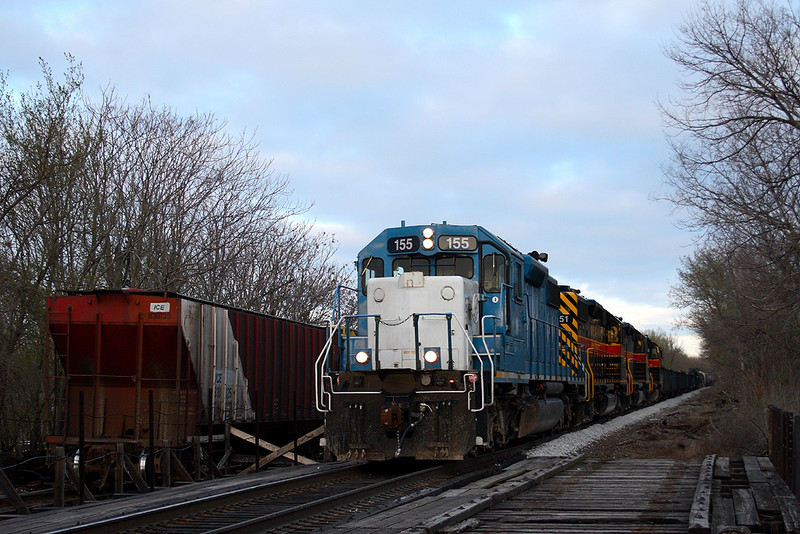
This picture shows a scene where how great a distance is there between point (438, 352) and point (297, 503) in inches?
117

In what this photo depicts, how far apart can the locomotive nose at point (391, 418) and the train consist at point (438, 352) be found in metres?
0.01

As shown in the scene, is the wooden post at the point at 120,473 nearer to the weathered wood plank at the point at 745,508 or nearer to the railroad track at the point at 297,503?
the railroad track at the point at 297,503

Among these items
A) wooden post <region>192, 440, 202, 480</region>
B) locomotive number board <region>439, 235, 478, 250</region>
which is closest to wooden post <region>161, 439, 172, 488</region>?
wooden post <region>192, 440, 202, 480</region>

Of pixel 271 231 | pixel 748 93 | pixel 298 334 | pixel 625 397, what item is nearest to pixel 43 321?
pixel 298 334

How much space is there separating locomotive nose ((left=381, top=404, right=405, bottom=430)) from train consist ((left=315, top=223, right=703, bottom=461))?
13 millimetres

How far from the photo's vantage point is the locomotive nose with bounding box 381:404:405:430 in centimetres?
995

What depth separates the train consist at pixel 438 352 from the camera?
405 inches

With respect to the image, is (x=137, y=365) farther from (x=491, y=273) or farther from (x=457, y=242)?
(x=491, y=273)

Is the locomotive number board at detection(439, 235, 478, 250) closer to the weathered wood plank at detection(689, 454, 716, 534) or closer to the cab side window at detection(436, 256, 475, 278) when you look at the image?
the cab side window at detection(436, 256, 475, 278)

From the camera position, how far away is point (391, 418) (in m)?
9.96

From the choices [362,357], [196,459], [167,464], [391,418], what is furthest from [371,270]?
[167,464]

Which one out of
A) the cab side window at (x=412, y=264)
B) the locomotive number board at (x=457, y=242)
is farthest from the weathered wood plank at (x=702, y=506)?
the cab side window at (x=412, y=264)

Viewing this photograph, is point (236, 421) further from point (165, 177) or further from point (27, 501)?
point (165, 177)

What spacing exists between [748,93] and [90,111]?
17553mm
